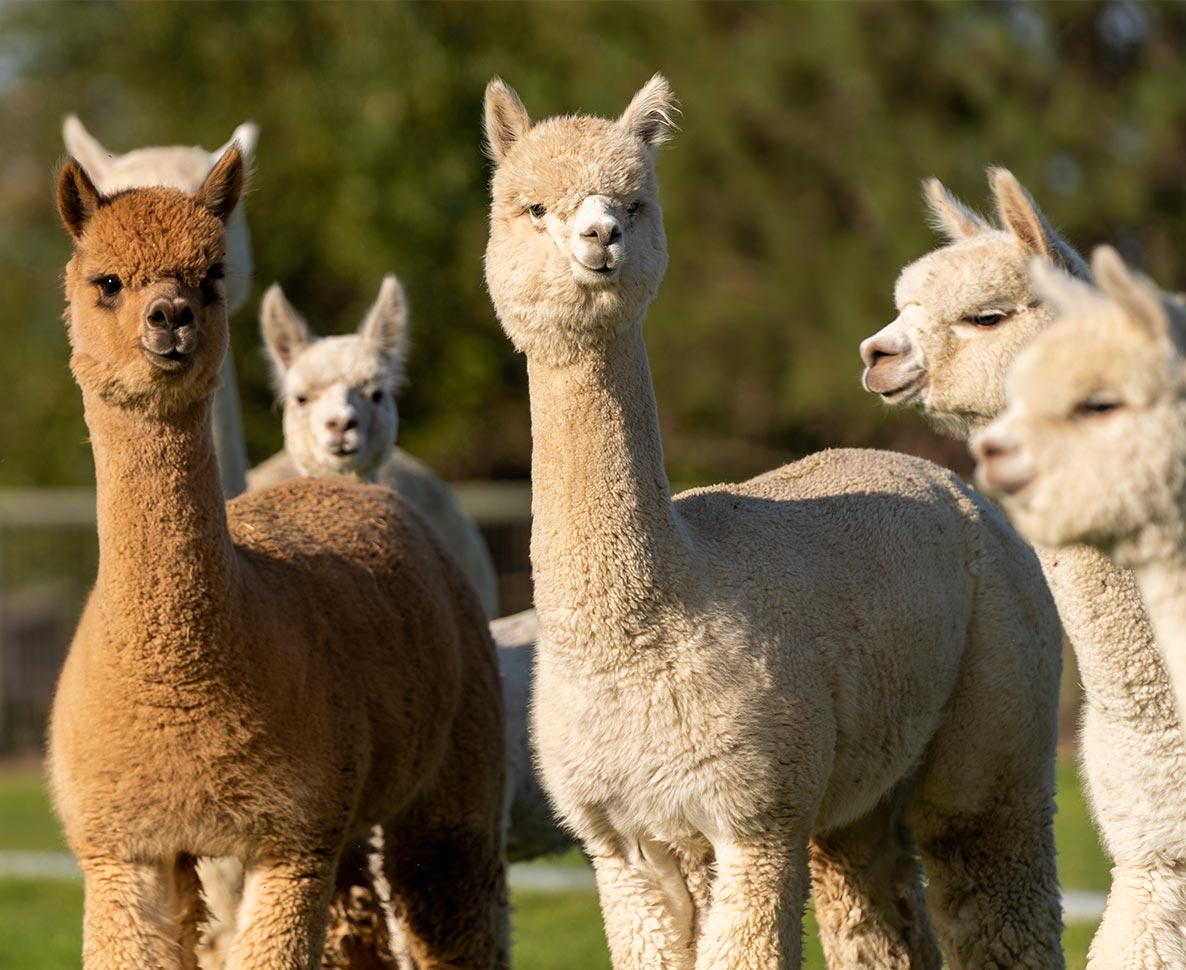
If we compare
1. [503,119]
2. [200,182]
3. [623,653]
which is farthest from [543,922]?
[503,119]

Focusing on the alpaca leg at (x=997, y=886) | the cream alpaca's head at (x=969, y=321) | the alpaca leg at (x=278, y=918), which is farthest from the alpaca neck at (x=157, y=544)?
the alpaca leg at (x=997, y=886)

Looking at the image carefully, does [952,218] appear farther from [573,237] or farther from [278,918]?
[278,918]

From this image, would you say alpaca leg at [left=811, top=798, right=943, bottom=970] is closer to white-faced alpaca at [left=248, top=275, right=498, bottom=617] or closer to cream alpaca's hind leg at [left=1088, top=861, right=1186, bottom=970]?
cream alpaca's hind leg at [left=1088, top=861, right=1186, bottom=970]

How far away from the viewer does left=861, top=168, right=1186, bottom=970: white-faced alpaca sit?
5.20m

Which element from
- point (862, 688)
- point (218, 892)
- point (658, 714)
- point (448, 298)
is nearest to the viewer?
point (658, 714)

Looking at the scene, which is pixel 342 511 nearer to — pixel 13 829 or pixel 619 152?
pixel 619 152

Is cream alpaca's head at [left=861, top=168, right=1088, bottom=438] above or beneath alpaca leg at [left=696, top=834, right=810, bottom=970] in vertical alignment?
above

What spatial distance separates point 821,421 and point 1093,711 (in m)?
16.2

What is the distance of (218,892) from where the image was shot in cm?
628

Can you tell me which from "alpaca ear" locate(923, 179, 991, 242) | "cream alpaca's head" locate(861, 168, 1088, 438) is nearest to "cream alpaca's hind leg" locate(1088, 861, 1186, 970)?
"cream alpaca's head" locate(861, 168, 1088, 438)

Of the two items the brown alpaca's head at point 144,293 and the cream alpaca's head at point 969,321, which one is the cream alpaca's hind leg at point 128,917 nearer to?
the brown alpaca's head at point 144,293

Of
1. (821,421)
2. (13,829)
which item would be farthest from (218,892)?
(821,421)

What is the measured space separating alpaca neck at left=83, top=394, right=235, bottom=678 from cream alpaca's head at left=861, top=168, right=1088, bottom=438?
1.83 metres

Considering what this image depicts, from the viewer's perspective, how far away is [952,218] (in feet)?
19.7
